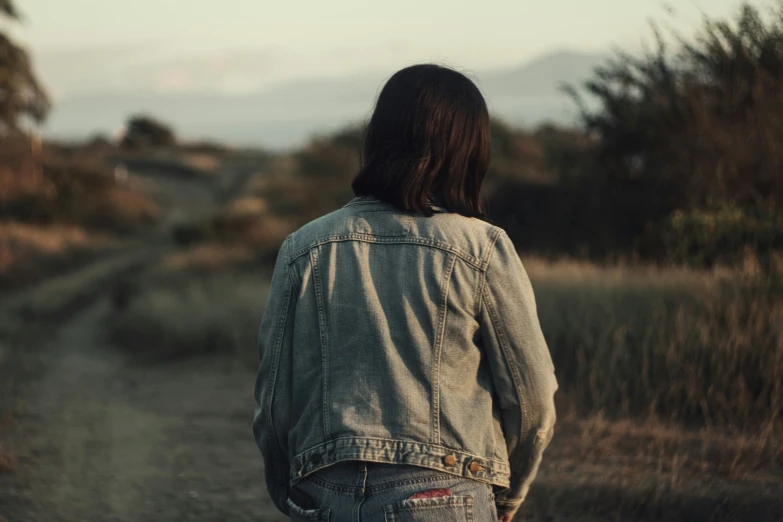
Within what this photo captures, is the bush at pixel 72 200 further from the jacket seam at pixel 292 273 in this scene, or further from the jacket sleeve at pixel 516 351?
the jacket sleeve at pixel 516 351

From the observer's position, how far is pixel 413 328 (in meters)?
1.89

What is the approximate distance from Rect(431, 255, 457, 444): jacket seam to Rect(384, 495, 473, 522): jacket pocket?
0.44 feet

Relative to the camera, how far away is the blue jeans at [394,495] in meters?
1.81

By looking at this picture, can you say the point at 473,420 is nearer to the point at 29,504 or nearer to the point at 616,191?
the point at 29,504

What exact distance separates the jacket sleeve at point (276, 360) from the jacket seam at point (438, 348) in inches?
14.5

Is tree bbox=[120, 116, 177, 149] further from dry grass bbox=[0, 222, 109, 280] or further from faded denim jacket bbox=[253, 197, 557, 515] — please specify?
faded denim jacket bbox=[253, 197, 557, 515]

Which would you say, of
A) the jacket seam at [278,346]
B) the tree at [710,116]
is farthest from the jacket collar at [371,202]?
the tree at [710,116]

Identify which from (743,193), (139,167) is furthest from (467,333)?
(139,167)

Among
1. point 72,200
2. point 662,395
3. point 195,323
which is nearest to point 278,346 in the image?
point 662,395

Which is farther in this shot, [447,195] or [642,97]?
[642,97]

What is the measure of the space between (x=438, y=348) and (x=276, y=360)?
16.4 inches

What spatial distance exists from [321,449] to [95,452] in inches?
173

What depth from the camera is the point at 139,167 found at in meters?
46.8

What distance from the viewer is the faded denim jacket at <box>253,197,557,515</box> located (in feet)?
6.21
